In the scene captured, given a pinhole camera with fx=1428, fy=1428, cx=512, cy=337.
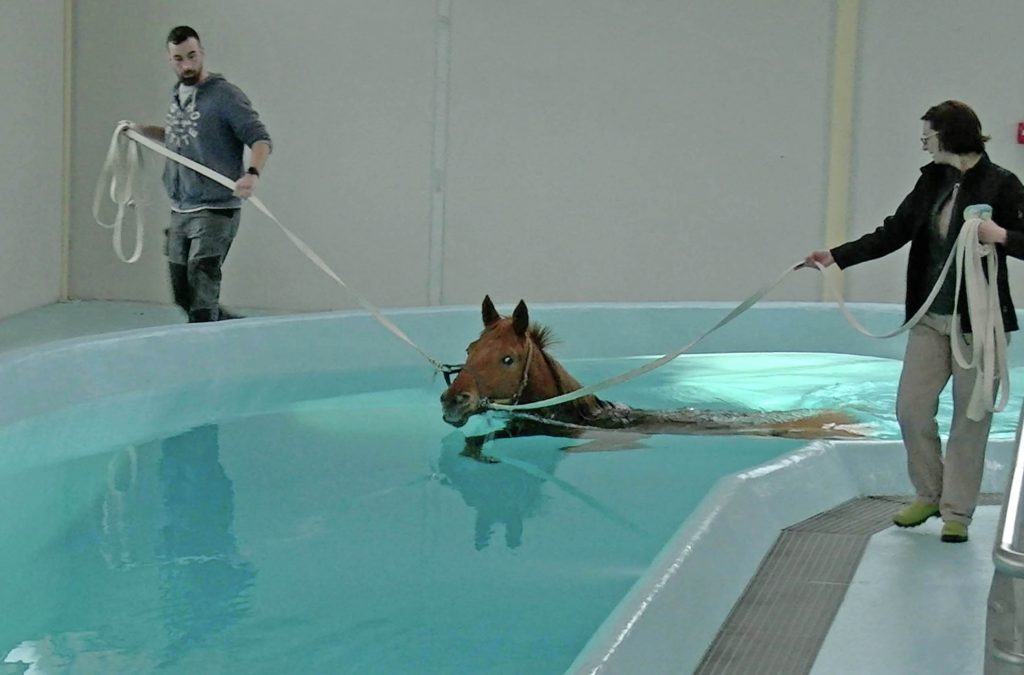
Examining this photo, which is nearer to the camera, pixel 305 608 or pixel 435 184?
pixel 305 608

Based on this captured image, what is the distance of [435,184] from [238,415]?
5.07 m

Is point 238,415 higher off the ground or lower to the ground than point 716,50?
lower

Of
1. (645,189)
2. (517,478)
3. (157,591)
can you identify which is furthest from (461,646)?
(645,189)

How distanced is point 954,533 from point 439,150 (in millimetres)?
8022

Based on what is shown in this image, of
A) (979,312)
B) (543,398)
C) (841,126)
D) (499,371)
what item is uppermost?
(841,126)

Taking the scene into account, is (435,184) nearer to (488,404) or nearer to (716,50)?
(716,50)

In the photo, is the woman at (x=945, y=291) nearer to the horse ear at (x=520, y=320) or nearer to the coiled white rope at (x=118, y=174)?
the horse ear at (x=520, y=320)

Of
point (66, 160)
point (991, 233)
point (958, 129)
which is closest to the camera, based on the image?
→ point (991, 233)

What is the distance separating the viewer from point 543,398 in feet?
19.7

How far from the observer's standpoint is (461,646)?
3.60m

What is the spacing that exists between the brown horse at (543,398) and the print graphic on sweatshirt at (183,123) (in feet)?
Answer: 8.07

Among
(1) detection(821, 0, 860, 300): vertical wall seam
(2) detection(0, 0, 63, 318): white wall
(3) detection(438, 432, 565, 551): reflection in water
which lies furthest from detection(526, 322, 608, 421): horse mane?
(1) detection(821, 0, 860, 300): vertical wall seam

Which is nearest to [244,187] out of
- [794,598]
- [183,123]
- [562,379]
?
[183,123]

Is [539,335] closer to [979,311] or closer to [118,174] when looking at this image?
[979,311]
